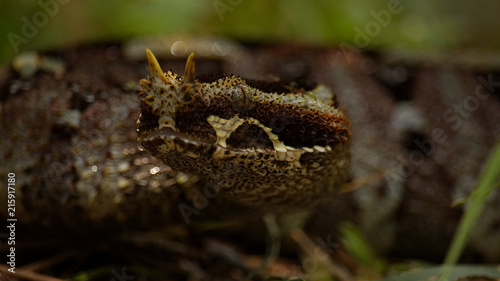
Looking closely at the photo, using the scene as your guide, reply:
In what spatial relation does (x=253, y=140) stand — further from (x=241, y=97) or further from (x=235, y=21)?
(x=235, y=21)

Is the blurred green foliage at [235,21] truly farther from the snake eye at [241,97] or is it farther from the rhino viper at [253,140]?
the snake eye at [241,97]

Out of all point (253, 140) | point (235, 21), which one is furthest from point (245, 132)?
point (235, 21)

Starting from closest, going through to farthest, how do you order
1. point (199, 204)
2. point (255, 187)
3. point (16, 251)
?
point (255, 187), point (199, 204), point (16, 251)

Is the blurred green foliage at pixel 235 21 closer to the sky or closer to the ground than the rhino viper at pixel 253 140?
closer to the sky

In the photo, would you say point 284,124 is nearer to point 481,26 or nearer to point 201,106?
point 201,106

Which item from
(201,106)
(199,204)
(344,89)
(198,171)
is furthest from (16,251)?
(344,89)

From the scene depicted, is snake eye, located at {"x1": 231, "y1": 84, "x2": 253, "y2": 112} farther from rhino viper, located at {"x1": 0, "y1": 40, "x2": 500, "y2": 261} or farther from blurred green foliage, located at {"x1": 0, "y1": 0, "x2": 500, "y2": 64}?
blurred green foliage, located at {"x1": 0, "y1": 0, "x2": 500, "y2": 64}

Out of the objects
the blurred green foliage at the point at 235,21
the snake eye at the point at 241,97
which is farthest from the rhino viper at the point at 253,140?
the blurred green foliage at the point at 235,21
